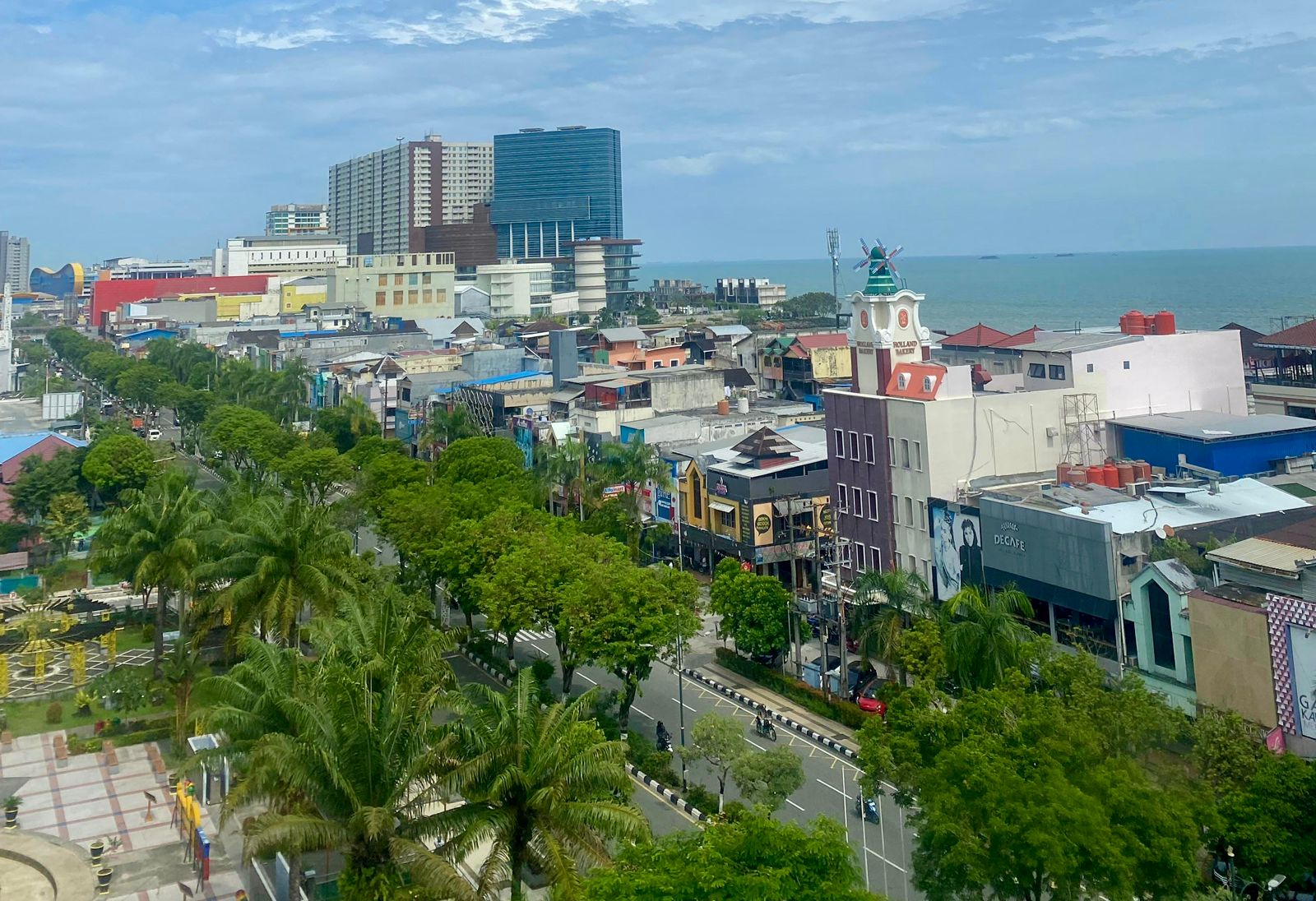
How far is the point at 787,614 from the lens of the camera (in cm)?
5038

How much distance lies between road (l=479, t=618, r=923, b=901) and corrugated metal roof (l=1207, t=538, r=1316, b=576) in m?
12.6

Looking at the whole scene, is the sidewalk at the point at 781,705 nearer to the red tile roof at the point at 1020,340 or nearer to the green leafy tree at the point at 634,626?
the green leafy tree at the point at 634,626

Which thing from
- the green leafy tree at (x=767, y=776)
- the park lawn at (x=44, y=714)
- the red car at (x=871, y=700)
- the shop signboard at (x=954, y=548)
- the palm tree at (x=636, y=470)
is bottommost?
the red car at (x=871, y=700)

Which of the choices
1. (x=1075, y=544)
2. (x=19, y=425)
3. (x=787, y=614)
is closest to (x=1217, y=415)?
(x=1075, y=544)

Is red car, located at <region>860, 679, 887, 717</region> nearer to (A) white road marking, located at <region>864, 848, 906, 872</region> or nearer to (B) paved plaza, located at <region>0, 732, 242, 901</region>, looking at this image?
→ (A) white road marking, located at <region>864, 848, 906, 872</region>

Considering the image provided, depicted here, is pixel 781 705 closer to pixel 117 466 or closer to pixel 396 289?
pixel 117 466

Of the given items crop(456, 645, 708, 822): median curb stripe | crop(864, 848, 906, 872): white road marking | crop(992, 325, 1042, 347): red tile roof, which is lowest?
crop(864, 848, 906, 872): white road marking

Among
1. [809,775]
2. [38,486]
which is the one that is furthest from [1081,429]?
[38,486]

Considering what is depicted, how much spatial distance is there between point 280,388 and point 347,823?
100187mm

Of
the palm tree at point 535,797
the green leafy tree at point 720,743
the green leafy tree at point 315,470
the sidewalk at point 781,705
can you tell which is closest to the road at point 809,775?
the sidewalk at point 781,705

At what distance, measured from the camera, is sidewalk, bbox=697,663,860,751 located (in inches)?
1729

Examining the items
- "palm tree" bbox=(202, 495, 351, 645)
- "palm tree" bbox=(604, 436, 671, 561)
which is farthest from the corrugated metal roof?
"palm tree" bbox=(604, 436, 671, 561)

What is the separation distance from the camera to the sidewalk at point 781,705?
4391cm

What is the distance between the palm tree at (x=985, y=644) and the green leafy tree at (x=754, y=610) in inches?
412
